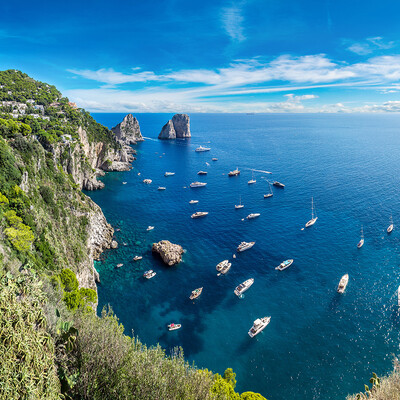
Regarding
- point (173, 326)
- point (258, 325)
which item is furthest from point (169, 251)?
point (258, 325)

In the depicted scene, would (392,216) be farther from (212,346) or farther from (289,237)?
(212,346)

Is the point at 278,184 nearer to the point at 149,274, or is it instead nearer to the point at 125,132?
the point at 149,274

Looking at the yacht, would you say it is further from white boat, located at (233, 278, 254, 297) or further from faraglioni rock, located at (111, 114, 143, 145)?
faraglioni rock, located at (111, 114, 143, 145)

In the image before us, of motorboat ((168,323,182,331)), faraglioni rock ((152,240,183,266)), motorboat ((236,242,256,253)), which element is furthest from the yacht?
motorboat ((236,242,256,253))

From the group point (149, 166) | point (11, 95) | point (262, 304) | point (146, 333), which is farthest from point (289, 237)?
point (11, 95)

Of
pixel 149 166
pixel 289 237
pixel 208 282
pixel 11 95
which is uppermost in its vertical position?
pixel 11 95

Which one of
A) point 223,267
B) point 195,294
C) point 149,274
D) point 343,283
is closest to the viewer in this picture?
point 195,294

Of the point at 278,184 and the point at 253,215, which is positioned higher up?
the point at 278,184
